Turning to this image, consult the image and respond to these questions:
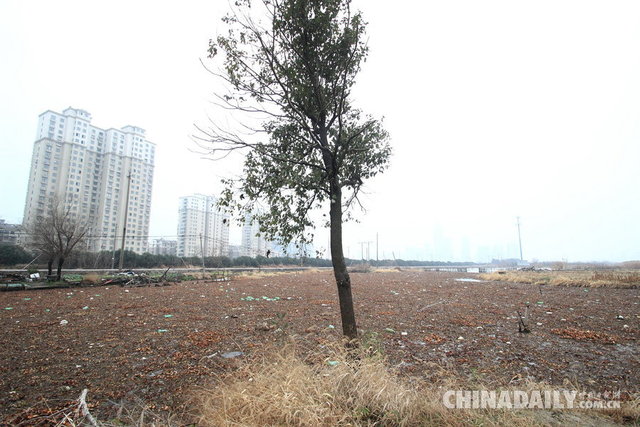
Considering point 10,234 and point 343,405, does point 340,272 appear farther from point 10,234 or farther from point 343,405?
point 10,234

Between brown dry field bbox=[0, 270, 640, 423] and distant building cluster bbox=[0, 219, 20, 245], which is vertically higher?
distant building cluster bbox=[0, 219, 20, 245]

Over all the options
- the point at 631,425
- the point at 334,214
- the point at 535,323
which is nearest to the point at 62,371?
the point at 334,214

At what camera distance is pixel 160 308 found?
848 centimetres

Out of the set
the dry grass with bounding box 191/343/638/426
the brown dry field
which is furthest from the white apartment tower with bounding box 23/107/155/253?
the dry grass with bounding box 191/343/638/426

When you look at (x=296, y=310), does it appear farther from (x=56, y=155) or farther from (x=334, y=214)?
(x=56, y=155)

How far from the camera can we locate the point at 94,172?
5169 centimetres

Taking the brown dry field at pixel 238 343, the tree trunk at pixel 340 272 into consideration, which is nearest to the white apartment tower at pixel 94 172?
the brown dry field at pixel 238 343

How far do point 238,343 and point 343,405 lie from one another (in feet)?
10.1

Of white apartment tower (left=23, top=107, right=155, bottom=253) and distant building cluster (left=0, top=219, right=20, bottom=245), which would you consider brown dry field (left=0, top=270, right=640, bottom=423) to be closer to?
distant building cluster (left=0, top=219, right=20, bottom=245)

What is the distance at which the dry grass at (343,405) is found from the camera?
7.80 ft

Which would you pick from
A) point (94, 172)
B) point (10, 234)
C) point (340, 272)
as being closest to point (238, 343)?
point (340, 272)

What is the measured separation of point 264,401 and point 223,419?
35cm

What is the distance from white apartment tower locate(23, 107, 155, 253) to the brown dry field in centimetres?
4409

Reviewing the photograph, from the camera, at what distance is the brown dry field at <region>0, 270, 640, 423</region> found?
3395 mm
